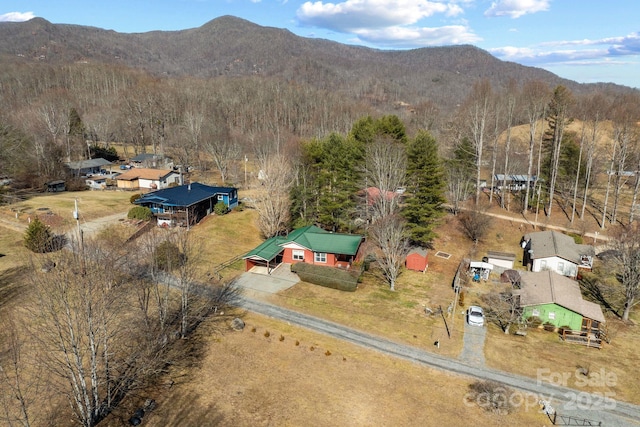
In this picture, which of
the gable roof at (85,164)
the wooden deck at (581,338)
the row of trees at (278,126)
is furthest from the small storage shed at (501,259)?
the gable roof at (85,164)

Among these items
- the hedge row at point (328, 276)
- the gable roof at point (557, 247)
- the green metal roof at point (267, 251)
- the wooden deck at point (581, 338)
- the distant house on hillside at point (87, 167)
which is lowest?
the wooden deck at point (581, 338)

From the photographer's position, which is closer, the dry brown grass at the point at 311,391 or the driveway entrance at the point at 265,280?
the dry brown grass at the point at 311,391

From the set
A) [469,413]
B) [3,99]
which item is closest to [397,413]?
[469,413]

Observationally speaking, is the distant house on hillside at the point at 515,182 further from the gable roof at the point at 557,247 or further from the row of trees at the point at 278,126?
the gable roof at the point at 557,247

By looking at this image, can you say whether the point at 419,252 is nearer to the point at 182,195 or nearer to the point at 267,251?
the point at 267,251

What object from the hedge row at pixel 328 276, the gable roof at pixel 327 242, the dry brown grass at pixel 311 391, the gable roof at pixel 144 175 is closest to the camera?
the dry brown grass at pixel 311 391

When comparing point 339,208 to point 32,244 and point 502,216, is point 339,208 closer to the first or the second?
point 502,216
